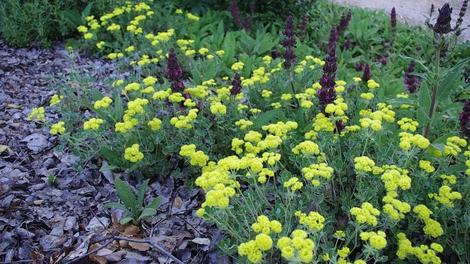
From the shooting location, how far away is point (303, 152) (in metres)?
2.36

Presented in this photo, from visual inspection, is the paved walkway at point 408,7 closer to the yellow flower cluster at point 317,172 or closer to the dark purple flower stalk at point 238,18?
the dark purple flower stalk at point 238,18

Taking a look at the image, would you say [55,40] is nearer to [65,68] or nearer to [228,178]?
[65,68]

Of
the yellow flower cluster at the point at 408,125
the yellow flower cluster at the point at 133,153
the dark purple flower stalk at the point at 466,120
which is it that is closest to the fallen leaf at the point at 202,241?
the yellow flower cluster at the point at 133,153

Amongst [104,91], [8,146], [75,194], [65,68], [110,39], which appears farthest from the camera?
[110,39]

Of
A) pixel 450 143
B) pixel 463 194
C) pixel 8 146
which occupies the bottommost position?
pixel 8 146

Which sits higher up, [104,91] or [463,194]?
[463,194]

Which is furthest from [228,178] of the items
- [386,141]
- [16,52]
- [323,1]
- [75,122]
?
[323,1]

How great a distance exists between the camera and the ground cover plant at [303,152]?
83.2 inches

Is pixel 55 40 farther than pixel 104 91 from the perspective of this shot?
Yes

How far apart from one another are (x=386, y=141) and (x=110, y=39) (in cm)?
386

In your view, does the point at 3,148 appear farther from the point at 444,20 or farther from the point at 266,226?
Answer: the point at 444,20

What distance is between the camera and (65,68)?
17.1ft

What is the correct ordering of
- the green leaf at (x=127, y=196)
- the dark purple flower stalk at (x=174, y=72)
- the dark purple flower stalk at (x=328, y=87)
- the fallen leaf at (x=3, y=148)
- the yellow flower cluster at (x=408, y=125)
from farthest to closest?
the fallen leaf at (x=3, y=148)
the dark purple flower stalk at (x=174, y=72)
the dark purple flower stalk at (x=328, y=87)
the green leaf at (x=127, y=196)
the yellow flower cluster at (x=408, y=125)

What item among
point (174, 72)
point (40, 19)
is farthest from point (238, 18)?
point (174, 72)
